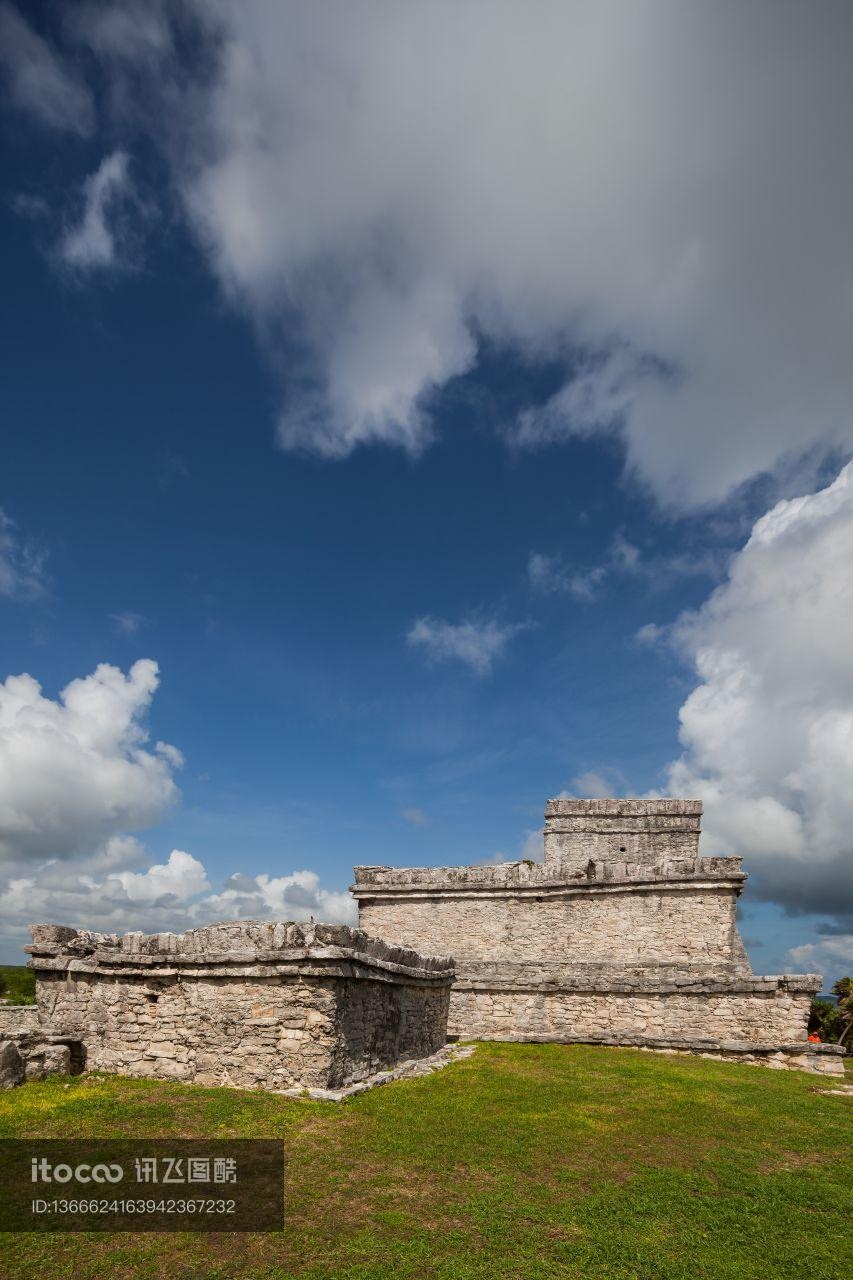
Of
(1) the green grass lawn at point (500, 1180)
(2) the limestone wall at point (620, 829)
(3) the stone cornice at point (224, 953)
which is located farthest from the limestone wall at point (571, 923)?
(3) the stone cornice at point (224, 953)

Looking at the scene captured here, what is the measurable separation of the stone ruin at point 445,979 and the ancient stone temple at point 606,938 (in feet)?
0.14

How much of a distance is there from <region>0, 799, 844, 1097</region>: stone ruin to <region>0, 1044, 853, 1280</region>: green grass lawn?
2.47 feet

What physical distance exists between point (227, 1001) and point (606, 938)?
13070 mm

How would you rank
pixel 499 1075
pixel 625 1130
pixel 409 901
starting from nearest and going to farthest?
pixel 625 1130
pixel 499 1075
pixel 409 901

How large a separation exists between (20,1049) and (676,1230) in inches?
343

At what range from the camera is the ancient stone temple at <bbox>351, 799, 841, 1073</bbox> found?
15.5m

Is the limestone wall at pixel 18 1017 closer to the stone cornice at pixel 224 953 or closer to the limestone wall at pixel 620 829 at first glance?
the stone cornice at pixel 224 953

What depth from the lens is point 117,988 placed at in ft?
36.1

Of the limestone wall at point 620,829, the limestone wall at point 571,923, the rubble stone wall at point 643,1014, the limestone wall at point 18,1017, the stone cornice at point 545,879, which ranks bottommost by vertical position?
the rubble stone wall at point 643,1014

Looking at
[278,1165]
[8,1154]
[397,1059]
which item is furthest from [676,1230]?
[397,1059]

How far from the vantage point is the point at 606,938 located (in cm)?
1994

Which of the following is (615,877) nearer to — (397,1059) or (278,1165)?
(397,1059)

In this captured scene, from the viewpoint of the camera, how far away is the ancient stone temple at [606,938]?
15500 millimetres

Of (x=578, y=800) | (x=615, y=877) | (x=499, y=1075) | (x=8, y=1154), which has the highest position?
(x=578, y=800)
